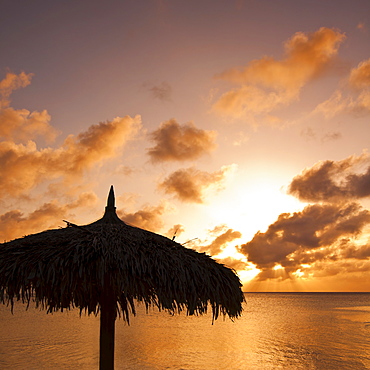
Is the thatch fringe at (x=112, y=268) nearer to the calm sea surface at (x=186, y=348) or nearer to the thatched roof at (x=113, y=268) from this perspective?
the thatched roof at (x=113, y=268)

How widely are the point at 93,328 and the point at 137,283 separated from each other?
70.7 ft

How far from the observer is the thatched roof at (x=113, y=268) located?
15.0 feet

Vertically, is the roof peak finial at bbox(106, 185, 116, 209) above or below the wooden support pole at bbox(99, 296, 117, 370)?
above

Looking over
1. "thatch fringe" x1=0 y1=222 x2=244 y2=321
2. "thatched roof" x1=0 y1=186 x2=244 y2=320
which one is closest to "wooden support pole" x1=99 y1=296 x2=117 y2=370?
"thatched roof" x1=0 y1=186 x2=244 y2=320

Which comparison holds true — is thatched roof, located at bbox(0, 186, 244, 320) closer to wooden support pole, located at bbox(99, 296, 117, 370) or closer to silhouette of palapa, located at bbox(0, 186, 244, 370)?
silhouette of palapa, located at bbox(0, 186, 244, 370)

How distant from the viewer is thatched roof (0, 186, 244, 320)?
15.0ft

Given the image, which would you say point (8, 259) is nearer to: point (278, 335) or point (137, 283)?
point (137, 283)

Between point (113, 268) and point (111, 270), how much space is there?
1.4 inches

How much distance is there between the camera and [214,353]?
1627 cm

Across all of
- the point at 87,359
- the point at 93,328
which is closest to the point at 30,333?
the point at 93,328

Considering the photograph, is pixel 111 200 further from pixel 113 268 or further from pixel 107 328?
pixel 107 328

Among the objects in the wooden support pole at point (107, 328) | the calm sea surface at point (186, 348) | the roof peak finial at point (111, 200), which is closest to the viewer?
the wooden support pole at point (107, 328)

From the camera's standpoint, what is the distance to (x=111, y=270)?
4.65 meters

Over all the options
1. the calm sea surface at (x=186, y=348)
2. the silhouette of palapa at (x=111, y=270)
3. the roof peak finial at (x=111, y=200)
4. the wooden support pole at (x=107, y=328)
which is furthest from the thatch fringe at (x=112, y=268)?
the calm sea surface at (x=186, y=348)
